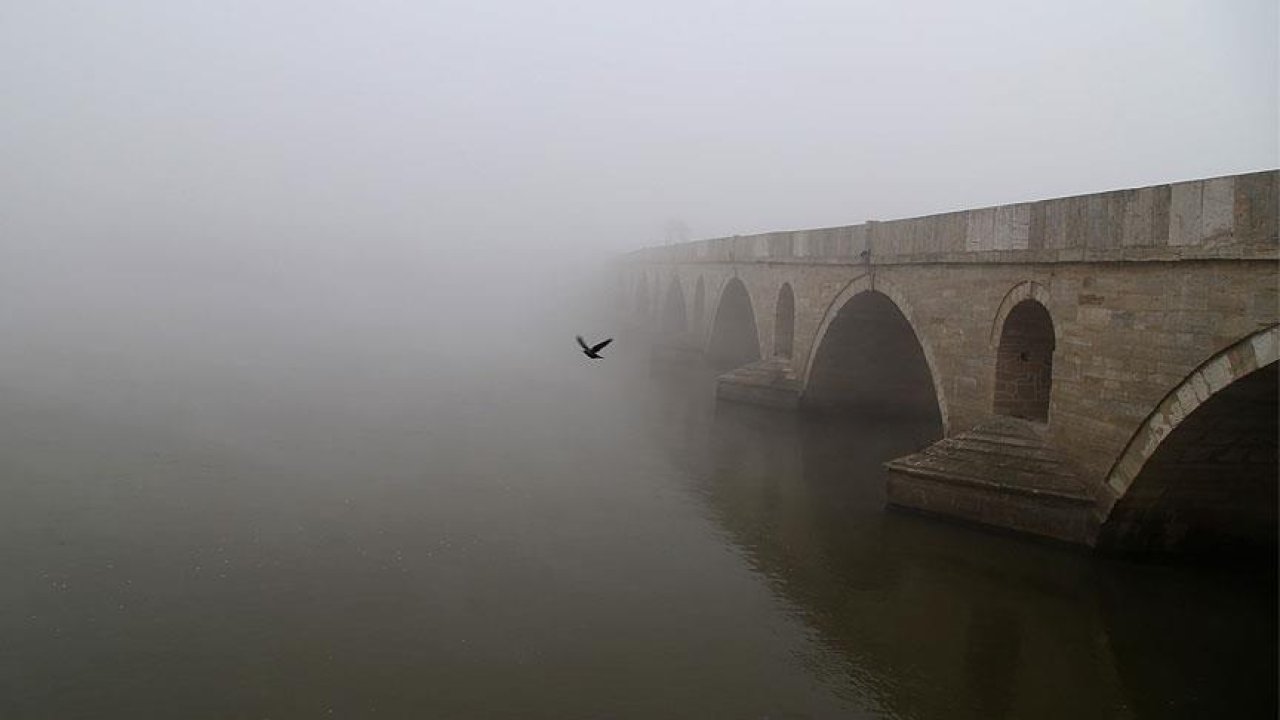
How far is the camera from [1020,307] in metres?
9.16

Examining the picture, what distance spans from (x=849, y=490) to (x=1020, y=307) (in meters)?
3.14

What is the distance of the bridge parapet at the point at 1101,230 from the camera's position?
19.9 ft

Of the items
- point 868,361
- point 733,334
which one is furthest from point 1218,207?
point 733,334

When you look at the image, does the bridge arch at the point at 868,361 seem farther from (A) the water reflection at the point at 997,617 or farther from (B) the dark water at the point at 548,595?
(A) the water reflection at the point at 997,617

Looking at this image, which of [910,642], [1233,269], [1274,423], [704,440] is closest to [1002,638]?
[910,642]

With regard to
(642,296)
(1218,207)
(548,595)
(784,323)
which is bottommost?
(548,595)

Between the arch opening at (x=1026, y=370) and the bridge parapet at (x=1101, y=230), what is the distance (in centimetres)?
84

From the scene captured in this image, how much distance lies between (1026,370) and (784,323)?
731 centimetres

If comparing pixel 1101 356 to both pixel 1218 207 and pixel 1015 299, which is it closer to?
pixel 1015 299

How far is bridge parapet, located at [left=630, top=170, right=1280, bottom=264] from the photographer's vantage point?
19.9 feet

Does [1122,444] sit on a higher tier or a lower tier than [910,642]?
higher

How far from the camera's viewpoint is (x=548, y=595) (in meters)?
7.64

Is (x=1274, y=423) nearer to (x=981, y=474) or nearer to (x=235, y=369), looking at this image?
(x=981, y=474)

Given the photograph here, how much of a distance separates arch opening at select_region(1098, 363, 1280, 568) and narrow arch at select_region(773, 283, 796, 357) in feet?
28.0
